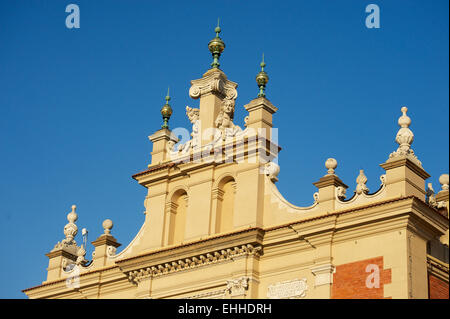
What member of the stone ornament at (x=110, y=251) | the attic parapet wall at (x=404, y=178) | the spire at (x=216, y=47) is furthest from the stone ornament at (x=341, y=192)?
the stone ornament at (x=110, y=251)

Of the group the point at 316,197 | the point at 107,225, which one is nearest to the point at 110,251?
the point at 107,225

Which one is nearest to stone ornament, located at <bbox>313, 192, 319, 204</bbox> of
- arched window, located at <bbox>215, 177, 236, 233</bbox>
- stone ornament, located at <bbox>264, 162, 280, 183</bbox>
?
stone ornament, located at <bbox>264, 162, 280, 183</bbox>

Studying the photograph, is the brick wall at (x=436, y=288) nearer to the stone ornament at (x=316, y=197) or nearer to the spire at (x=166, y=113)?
the stone ornament at (x=316, y=197)

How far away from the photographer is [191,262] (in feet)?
101

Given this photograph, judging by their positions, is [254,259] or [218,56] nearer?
[254,259]

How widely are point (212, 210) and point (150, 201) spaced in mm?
2652

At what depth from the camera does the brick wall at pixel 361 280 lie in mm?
26953

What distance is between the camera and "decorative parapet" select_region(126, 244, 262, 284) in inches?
1164

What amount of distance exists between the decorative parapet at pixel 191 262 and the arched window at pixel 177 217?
3.42 feet

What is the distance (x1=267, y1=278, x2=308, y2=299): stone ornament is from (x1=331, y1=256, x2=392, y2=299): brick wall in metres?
0.93

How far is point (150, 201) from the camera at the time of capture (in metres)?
33.0

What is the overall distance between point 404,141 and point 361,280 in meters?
3.83

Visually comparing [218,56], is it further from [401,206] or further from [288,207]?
[401,206]
